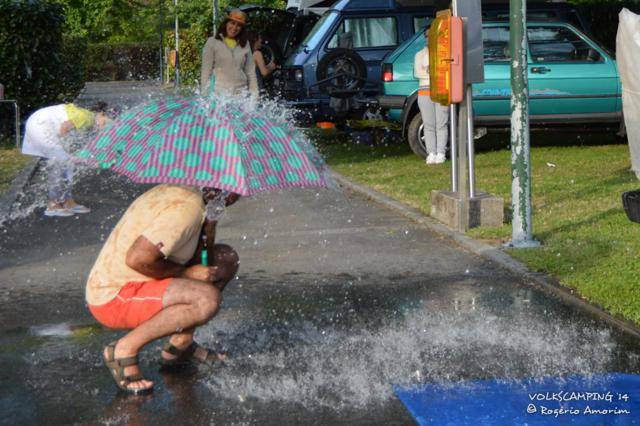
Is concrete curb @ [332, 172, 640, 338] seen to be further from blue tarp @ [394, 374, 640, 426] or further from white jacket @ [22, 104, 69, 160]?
white jacket @ [22, 104, 69, 160]

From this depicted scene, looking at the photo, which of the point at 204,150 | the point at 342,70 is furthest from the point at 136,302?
the point at 342,70

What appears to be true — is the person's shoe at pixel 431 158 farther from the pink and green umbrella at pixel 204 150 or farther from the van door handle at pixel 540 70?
the pink and green umbrella at pixel 204 150

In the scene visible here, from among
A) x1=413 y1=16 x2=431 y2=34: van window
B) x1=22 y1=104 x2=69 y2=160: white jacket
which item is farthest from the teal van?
x1=22 y1=104 x2=69 y2=160: white jacket

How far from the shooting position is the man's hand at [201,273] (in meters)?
5.38

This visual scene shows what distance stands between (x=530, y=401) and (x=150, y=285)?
6.01 ft

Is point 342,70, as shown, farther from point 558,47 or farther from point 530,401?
point 530,401

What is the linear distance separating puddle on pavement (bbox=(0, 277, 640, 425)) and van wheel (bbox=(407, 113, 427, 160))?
8.47 meters

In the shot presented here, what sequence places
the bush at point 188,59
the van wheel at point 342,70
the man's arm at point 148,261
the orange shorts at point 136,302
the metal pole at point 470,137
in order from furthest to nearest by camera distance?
the bush at point 188,59, the van wheel at point 342,70, the metal pole at point 470,137, the orange shorts at point 136,302, the man's arm at point 148,261

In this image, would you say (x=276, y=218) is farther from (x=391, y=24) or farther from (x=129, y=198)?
(x=391, y=24)

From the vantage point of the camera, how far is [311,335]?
640 cm

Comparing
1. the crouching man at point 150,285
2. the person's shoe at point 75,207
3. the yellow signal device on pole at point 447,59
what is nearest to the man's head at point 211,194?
the crouching man at point 150,285

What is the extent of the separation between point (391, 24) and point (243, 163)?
14.3 meters

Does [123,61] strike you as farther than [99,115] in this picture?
Yes

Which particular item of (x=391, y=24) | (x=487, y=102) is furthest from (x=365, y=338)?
(x=391, y=24)
